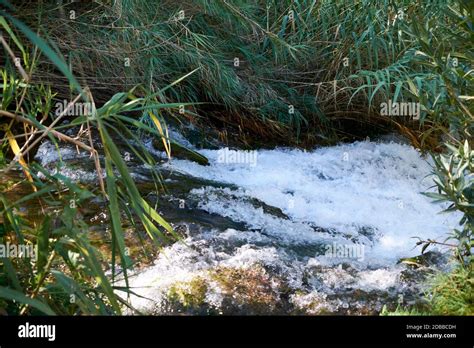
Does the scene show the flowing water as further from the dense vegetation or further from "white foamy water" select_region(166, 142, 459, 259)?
the dense vegetation

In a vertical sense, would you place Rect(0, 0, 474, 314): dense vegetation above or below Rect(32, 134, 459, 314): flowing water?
above

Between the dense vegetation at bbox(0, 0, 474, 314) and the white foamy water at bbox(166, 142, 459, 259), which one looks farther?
Result: the dense vegetation at bbox(0, 0, 474, 314)

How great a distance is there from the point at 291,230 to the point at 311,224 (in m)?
0.19

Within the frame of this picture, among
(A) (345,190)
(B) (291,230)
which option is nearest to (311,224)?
(B) (291,230)

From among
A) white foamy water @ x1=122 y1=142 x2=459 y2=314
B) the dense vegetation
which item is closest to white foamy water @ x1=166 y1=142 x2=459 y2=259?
white foamy water @ x1=122 y1=142 x2=459 y2=314

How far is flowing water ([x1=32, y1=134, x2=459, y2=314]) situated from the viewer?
244cm

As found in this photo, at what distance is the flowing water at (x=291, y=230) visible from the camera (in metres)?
2.44

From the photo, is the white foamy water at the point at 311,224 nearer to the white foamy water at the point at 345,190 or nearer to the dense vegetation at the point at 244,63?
the white foamy water at the point at 345,190

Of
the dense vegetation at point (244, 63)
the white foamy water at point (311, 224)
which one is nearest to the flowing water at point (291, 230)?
the white foamy water at point (311, 224)

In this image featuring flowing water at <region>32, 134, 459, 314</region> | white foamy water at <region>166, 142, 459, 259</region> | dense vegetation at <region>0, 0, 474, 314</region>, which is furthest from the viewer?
dense vegetation at <region>0, 0, 474, 314</region>

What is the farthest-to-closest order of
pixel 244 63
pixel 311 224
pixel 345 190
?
pixel 244 63 → pixel 345 190 → pixel 311 224

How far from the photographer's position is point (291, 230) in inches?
126

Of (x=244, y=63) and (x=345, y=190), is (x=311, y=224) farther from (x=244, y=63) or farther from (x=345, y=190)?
(x=244, y=63)
